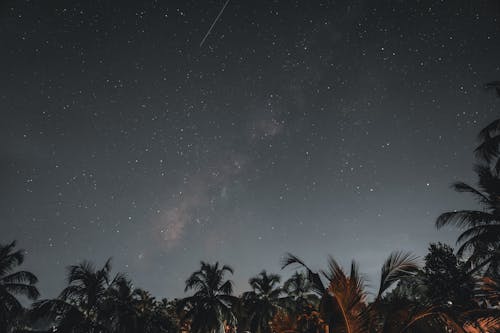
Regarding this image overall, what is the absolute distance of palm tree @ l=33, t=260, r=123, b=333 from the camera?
16.2 metres

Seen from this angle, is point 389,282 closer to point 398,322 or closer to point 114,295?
point 398,322

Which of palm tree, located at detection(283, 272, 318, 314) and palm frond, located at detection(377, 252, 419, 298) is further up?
palm tree, located at detection(283, 272, 318, 314)

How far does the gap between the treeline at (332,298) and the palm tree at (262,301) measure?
10 centimetres

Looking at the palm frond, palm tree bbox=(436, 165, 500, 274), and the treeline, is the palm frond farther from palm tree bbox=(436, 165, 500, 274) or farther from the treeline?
palm tree bbox=(436, 165, 500, 274)

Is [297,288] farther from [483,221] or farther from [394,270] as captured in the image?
[394,270]

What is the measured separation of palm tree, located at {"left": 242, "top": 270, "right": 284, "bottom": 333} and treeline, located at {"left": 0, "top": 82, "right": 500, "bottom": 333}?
0.10 meters

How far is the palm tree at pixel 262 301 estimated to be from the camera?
30.9 metres

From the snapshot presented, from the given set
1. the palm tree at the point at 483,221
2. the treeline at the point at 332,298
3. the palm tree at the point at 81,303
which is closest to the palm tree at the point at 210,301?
the treeline at the point at 332,298

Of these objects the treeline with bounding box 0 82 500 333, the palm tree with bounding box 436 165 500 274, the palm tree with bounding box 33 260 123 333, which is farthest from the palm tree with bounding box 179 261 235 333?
the palm tree with bounding box 436 165 500 274

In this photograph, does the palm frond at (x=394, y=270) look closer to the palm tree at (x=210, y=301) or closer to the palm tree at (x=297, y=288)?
the palm tree at (x=210, y=301)

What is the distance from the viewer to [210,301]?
24203 millimetres

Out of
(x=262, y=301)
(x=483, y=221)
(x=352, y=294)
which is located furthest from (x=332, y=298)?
(x=262, y=301)

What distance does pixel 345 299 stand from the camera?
20.7ft

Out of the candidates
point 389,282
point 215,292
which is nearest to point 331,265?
point 389,282
